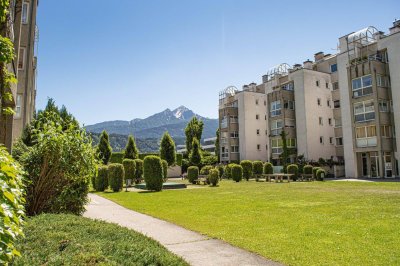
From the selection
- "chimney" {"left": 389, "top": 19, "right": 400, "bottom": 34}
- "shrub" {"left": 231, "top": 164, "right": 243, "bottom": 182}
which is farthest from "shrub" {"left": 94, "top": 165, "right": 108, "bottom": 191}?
"chimney" {"left": 389, "top": 19, "right": 400, "bottom": 34}

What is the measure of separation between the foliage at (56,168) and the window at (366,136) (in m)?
33.7

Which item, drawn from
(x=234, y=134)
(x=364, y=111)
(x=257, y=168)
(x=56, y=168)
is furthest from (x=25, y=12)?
(x=234, y=134)

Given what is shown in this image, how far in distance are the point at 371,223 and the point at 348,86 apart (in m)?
32.3

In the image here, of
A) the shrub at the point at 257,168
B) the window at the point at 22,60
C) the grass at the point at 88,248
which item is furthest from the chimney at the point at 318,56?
the grass at the point at 88,248

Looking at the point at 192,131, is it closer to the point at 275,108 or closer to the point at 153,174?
the point at 275,108

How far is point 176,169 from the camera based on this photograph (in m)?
57.4

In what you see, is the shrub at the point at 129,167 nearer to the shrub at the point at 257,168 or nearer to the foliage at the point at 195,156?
the shrub at the point at 257,168

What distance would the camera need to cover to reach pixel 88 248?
410 cm

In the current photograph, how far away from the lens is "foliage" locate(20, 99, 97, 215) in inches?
351

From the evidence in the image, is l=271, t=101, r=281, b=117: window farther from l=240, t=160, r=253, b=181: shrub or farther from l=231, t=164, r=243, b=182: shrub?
l=231, t=164, r=243, b=182: shrub

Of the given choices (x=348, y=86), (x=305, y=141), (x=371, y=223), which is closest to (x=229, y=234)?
(x=371, y=223)

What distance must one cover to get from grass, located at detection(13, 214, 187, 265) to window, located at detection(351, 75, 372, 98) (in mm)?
36939

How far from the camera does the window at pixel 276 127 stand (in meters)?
48.3

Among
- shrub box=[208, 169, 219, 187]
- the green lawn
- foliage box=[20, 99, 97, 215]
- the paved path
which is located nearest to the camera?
the paved path
